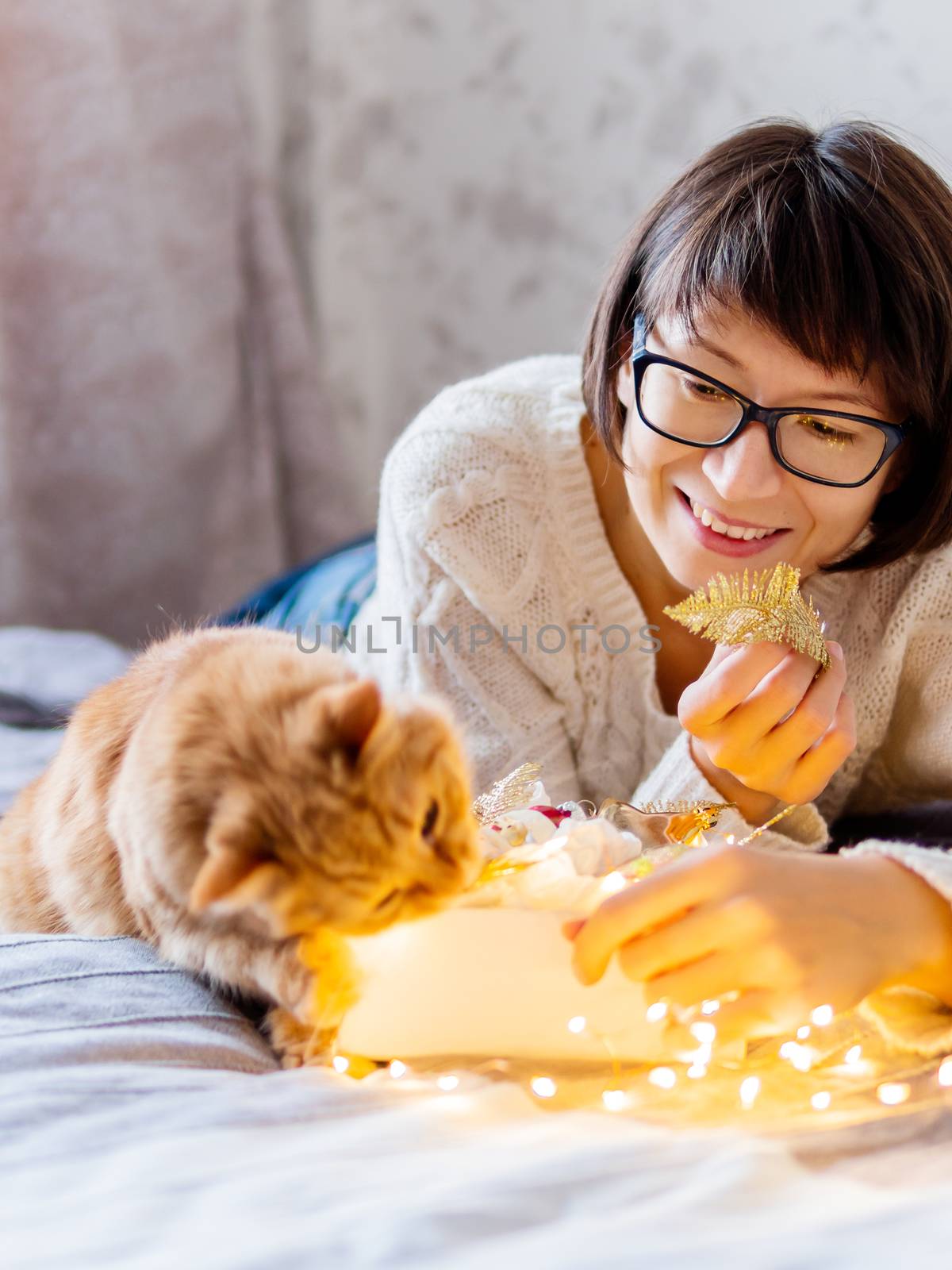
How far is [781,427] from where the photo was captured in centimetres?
107

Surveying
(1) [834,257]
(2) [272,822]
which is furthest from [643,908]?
(1) [834,257]

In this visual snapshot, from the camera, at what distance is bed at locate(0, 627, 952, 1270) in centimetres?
60

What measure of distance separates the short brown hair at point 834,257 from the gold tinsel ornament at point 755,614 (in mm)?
216

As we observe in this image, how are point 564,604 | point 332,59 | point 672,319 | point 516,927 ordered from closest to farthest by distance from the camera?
1. point 516,927
2. point 672,319
3. point 564,604
4. point 332,59

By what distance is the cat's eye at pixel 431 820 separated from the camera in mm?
767

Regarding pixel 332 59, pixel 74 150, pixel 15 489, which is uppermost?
pixel 332 59

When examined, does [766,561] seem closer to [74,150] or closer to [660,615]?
[660,615]

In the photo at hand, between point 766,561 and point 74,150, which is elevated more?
point 74,150

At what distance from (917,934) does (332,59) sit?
89.9 inches

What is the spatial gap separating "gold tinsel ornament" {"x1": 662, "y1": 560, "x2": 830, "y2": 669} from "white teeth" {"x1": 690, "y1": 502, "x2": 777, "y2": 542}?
18cm

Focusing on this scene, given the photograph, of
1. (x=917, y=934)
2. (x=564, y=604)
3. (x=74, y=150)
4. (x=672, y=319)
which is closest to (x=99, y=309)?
(x=74, y=150)

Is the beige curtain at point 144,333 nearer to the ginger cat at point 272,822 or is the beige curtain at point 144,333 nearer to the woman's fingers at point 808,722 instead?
the ginger cat at point 272,822

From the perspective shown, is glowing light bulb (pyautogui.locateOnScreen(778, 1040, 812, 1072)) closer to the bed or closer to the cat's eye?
the bed

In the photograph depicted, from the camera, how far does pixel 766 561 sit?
1190 millimetres
